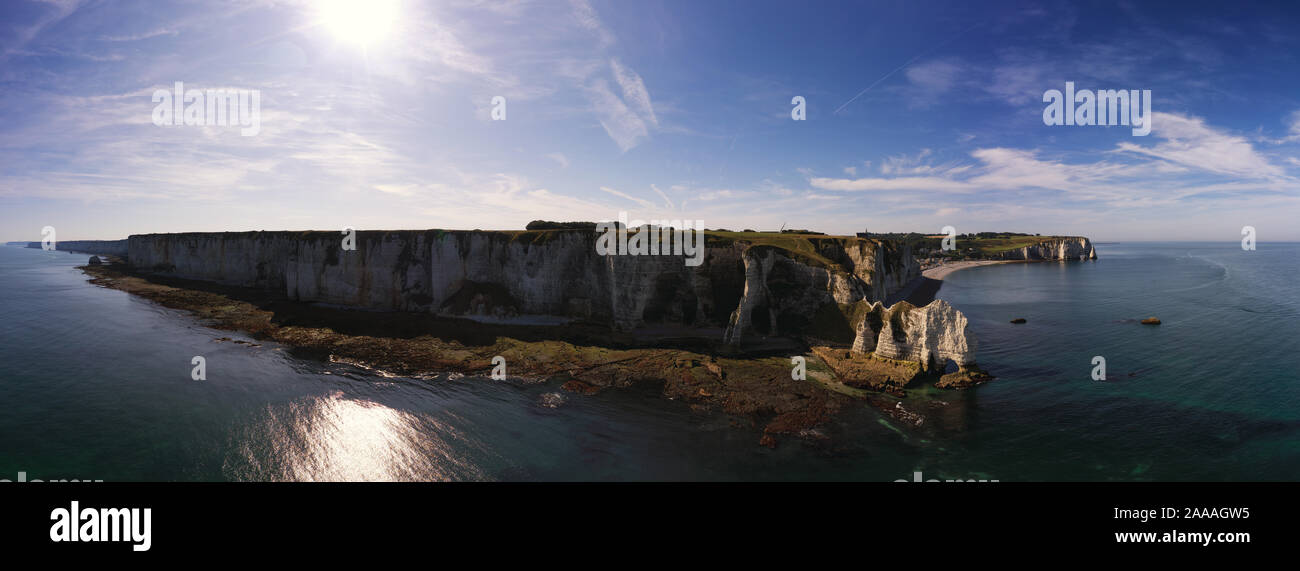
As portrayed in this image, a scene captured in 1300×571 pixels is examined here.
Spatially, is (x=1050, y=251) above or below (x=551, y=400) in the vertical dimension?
above

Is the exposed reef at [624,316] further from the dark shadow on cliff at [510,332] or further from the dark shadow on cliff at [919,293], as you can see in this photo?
the dark shadow on cliff at [919,293]

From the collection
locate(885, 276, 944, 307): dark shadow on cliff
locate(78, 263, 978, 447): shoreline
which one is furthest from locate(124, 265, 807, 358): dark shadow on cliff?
locate(885, 276, 944, 307): dark shadow on cliff

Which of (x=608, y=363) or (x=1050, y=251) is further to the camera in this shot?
(x=1050, y=251)

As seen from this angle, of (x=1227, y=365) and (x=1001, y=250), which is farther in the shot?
(x=1001, y=250)

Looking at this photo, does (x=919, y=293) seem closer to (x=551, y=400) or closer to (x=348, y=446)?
(x=551, y=400)

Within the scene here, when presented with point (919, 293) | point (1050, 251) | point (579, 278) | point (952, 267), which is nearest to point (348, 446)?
point (579, 278)

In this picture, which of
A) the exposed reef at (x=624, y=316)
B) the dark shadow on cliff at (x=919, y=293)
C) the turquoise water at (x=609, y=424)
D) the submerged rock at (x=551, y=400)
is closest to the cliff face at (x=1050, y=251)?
the dark shadow on cliff at (x=919, y=293)
